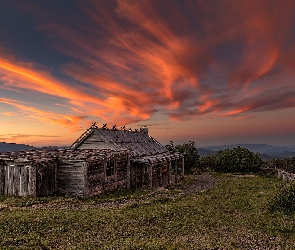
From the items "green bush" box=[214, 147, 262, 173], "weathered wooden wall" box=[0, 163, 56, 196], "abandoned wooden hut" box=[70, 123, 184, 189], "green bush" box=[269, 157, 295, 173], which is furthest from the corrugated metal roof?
"green bush" box=[269, 157, 295, 173]

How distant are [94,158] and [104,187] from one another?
347 centimetres

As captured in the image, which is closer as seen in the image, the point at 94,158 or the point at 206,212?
the point at 206,212

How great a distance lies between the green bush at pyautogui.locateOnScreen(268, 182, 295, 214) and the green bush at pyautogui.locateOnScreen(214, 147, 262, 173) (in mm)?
29721

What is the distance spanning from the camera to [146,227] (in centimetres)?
1336

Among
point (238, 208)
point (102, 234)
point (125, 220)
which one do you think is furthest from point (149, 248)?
point (238, 208)

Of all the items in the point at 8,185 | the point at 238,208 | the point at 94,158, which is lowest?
the point at 238,208

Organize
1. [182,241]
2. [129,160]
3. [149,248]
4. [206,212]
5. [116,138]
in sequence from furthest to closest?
[116,138] < [129,160] < [206,212] < [182,241] < [149,248]

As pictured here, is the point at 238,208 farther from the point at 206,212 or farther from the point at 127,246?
the point at 127,246

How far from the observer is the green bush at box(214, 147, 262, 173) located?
46.7 m

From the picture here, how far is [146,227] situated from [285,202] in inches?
383

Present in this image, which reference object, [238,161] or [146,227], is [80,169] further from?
[238,161]

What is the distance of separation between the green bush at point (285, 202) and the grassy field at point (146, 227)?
0.78 metres

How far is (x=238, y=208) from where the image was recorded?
18484mm

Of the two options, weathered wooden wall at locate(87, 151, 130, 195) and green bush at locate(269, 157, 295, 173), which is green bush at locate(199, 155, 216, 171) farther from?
weathered wooden wall at locate(87, 151, 130, 195)
